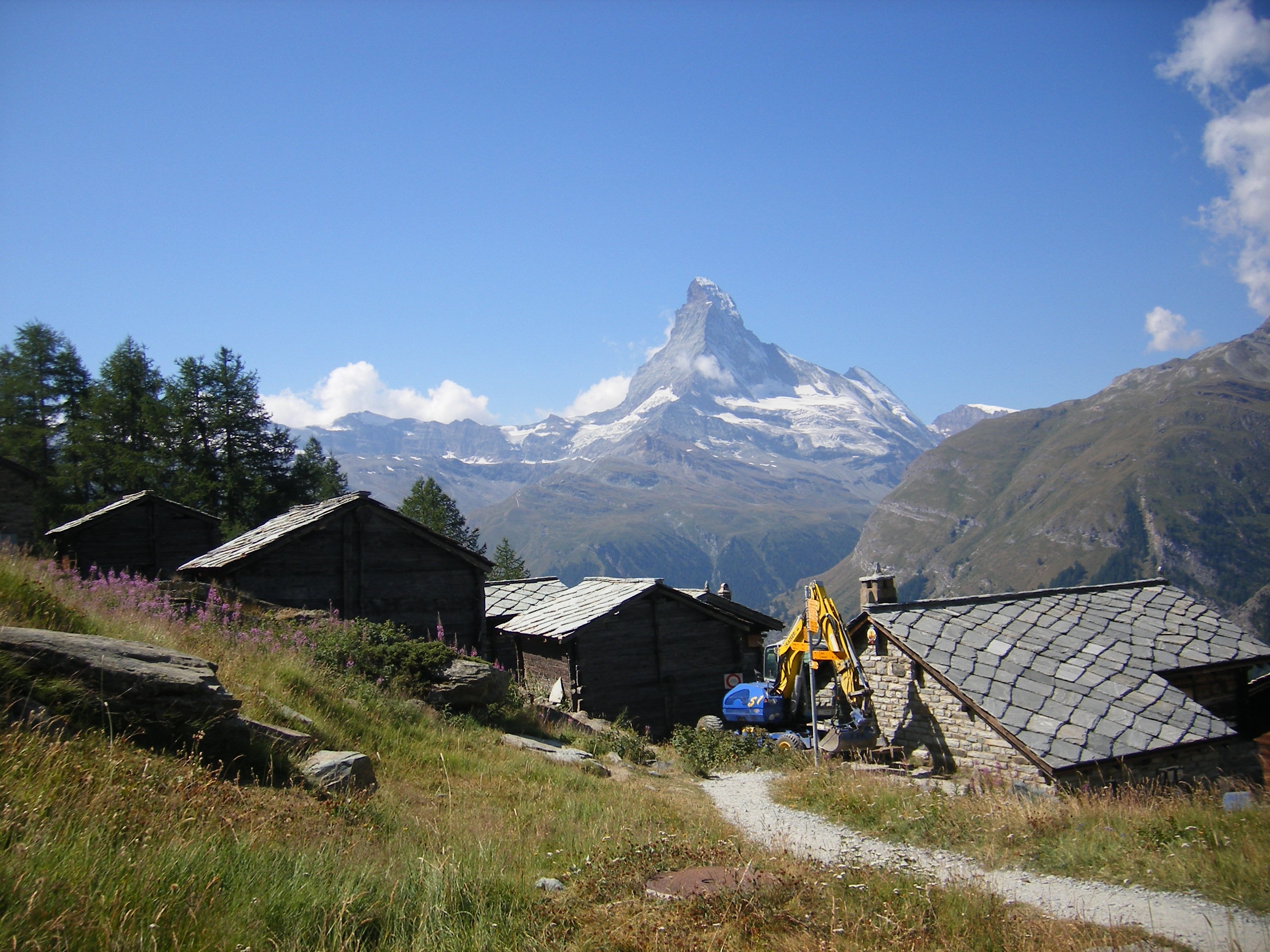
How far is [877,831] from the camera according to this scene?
1134 cm

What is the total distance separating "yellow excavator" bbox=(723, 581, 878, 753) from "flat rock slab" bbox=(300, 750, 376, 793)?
1256 centimetres

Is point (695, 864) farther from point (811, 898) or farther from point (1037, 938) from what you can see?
point (1037, 938)

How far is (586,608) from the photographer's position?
27.1 meters

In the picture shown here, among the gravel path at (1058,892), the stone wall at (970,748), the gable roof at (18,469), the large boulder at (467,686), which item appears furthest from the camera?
the gable roof at (18,469)

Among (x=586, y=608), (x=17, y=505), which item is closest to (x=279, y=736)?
(x=586, y=608)

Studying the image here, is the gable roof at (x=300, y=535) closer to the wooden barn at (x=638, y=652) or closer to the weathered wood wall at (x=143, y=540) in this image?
the wooden barn at (x=638, y=652)

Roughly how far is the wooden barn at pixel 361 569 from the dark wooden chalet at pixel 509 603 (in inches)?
128

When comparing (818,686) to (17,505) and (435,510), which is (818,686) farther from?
(435,510)

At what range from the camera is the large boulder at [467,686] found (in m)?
14.8

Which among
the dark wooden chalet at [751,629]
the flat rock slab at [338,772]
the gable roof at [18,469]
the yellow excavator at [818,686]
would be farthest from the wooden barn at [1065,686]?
the gable roof at [18,469]

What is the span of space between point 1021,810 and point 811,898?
6.29 m

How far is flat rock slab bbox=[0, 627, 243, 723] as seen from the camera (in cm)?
652

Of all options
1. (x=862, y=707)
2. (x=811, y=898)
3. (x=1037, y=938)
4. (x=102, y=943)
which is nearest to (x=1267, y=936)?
(x=1037, y=938)

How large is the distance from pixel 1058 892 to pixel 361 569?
63.5ft
